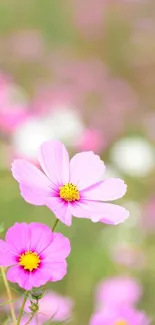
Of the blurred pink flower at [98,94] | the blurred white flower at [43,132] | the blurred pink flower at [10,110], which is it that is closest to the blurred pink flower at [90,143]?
the blurred white flower at [43,132]

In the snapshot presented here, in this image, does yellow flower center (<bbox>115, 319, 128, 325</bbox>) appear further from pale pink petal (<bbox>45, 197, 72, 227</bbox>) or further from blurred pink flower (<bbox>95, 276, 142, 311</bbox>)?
blurred pink flower (<bbox>95, 276, 142, 311</bbox>)

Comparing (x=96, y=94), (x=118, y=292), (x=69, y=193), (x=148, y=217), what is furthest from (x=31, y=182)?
(x=96, y=94)

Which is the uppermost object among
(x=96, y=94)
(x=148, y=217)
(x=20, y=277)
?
(x=96, y=94)

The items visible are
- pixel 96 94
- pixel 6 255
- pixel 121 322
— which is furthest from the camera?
pixel 96 94

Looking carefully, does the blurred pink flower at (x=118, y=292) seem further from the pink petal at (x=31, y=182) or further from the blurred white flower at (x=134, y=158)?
the pink petal at (x=31, y=182)

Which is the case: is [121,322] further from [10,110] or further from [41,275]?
[10,110]

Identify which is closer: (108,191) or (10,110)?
(108,191)
